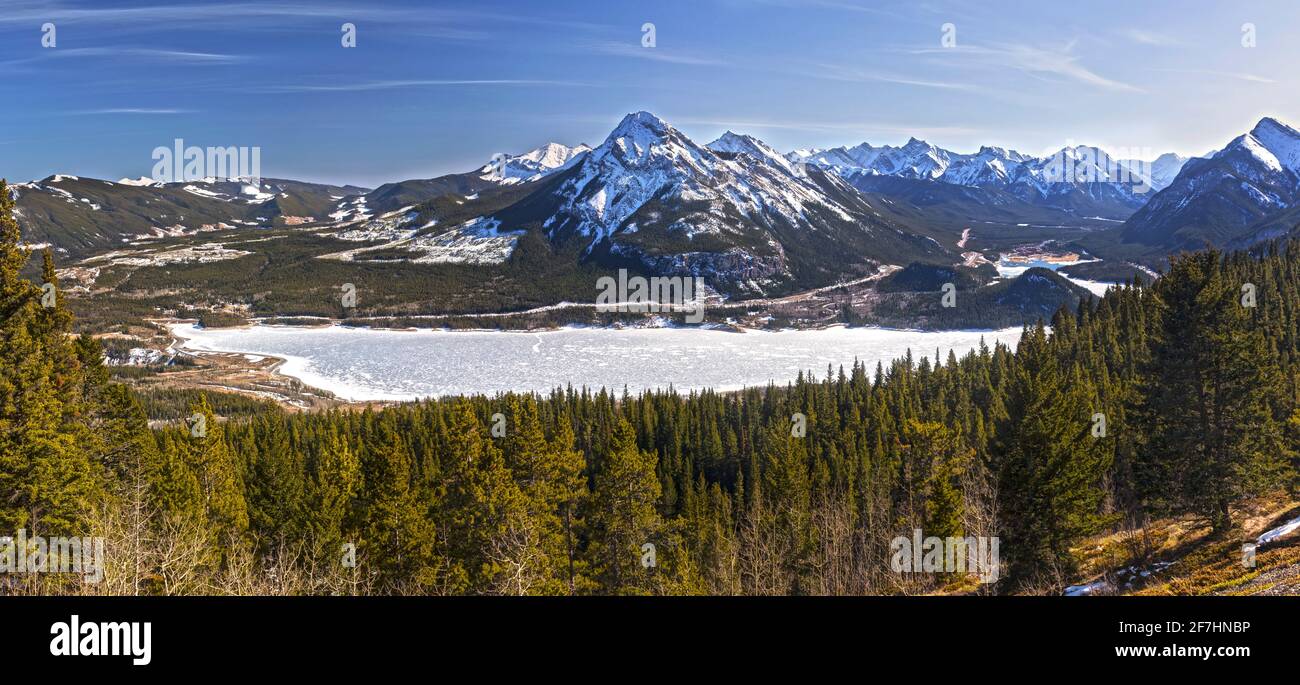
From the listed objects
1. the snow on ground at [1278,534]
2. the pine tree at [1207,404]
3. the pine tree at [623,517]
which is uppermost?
the pine tree at [1207,404]

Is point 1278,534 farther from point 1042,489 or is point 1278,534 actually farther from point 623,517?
point 623,517

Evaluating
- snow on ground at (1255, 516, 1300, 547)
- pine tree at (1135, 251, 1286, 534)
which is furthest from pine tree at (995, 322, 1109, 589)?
snow on ground at (1255, 516, 1300, 547)

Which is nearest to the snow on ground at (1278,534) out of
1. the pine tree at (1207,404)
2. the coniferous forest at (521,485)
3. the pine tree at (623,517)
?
the pine tree at (1207,404)

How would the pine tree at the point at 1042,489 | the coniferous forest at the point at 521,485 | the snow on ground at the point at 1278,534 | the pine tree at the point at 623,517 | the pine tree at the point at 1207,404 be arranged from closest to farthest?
the snow on ground at the point at 1278,534
the coniferous forest at the point at 521,485
the pine tree at the point at 1207,404
the pine tree at the point at 1042,489
the pine tree at the point at 623,517

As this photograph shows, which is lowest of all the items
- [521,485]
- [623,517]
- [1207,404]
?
[623,517]

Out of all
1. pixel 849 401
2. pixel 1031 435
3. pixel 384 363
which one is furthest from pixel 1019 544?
pixel 384 363

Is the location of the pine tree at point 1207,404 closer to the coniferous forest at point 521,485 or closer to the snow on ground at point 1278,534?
the coniferous forest at point 521,485

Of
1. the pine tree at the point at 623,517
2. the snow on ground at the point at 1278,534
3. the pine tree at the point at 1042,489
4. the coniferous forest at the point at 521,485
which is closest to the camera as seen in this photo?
the snow on ground at the point at 1278,534

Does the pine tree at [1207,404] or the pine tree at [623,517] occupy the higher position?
the pine tree at [1207,404]

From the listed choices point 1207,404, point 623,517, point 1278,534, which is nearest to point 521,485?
point 623,517

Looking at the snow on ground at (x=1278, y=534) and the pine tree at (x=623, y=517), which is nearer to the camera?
the snow on ground at (x=1278, y=534)

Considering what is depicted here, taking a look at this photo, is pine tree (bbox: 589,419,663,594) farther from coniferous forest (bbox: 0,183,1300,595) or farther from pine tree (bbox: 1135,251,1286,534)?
pine tree (bbox: 1135,251,1286,534)
